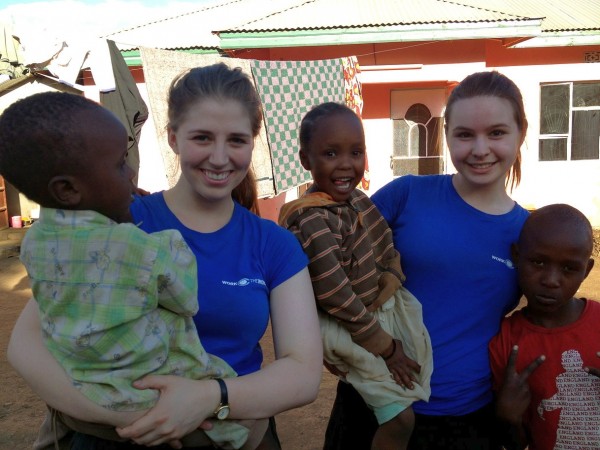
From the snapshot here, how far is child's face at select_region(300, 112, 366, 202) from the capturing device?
6.41ft

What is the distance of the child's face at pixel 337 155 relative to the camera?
1.96 m

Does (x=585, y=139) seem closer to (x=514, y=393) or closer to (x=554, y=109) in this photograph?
(x=554, y=109)

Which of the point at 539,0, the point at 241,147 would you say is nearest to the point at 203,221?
the point at 241,147

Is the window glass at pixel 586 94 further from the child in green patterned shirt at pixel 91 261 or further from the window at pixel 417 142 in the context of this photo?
the child in green patterned shirt at pixel 91 261

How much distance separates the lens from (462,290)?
1.84 m

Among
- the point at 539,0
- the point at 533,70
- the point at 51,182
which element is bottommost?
the point at 51,182

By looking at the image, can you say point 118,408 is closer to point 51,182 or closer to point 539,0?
point 51,182

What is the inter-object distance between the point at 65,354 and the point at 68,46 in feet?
16.6

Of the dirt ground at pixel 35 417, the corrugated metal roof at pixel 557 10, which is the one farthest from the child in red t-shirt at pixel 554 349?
the corrugated metal roof at pixel 557 10

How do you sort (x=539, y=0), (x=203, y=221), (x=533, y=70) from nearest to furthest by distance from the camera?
(x=203, y=221), (x=533, y=70), (x=539, y=0)

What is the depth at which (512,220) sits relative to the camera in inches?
74.2

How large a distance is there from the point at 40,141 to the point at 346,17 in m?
8.30

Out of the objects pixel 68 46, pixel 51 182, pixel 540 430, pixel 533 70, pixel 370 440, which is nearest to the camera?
pixel 51 182

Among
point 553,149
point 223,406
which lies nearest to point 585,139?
point 553,149
